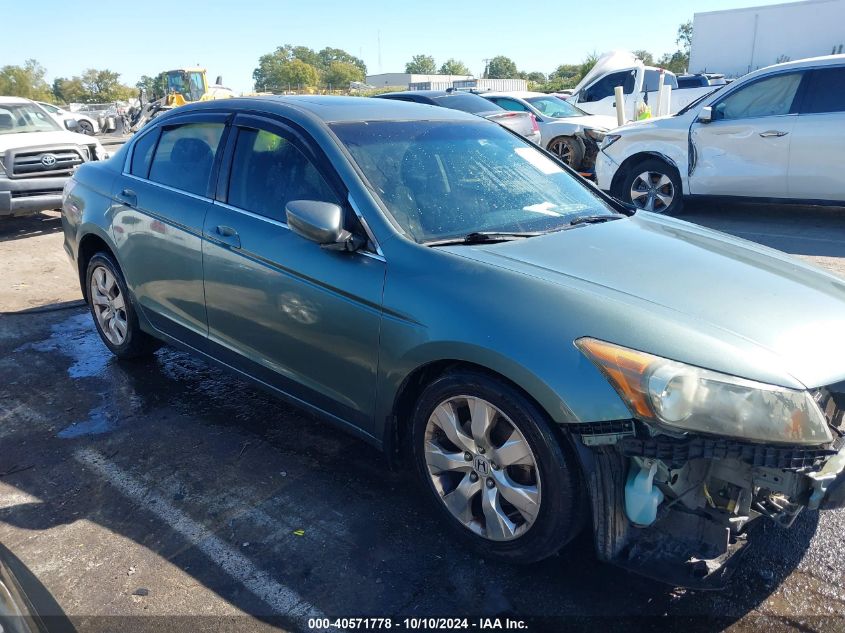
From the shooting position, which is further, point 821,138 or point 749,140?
point 749,140

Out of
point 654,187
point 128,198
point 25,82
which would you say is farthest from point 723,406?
point 25,82

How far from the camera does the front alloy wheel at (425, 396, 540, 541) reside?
2.44 meters

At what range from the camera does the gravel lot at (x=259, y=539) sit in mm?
2424

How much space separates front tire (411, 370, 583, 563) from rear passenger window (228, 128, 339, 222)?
1.07 metres

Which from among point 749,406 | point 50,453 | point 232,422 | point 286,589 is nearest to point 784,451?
point 749,406

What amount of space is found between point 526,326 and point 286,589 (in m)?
1.32

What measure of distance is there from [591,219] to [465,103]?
875cm

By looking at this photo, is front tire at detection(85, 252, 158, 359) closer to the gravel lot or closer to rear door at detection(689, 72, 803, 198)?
the gravel lot

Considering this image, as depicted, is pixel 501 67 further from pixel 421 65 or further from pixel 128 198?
pixel 128 198

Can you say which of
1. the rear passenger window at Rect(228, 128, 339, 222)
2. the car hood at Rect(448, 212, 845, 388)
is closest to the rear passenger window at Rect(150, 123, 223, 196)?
the rear passenger window at Rect(228, 128, 339, 222)

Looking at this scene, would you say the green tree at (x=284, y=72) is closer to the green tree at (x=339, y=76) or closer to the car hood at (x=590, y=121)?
the green tree at (x=339, y=76)

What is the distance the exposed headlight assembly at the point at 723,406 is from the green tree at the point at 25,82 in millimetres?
65953

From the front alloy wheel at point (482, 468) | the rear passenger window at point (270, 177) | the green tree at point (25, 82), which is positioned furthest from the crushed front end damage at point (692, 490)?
the green tree at point (25, 82)

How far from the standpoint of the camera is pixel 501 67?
12300 centimetres
